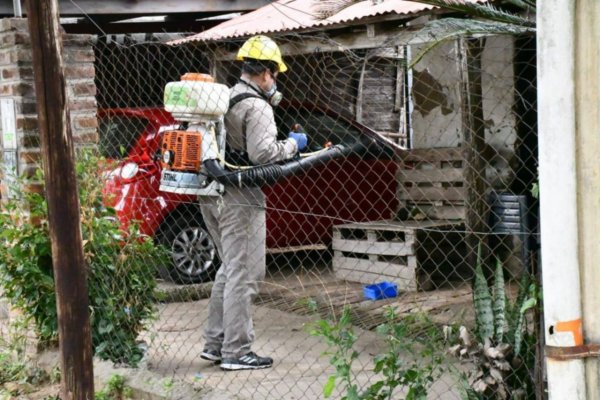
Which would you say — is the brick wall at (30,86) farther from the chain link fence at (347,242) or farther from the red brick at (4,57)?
the chain link fence at (347,242)

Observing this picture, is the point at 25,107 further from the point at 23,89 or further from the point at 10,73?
the point at 10,73

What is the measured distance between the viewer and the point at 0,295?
634cm

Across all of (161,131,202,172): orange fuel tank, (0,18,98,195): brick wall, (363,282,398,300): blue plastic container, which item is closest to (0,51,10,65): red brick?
(0,18,98,195): brick wall

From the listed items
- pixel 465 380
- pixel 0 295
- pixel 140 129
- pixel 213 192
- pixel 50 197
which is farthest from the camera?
pixel 140 129

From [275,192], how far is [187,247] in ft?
3.46

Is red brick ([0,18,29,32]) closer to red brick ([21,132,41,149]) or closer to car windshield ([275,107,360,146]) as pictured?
red brick ([21,132,41,149])

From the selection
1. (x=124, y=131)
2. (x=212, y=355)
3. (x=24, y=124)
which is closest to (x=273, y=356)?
(x=212, y=355)

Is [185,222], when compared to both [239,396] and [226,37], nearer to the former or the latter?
[226,37]

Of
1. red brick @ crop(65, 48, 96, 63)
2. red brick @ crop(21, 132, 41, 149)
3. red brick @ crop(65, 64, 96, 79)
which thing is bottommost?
red brick @ crop(21, 132, 41, 149)

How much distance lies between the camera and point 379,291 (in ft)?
27.5

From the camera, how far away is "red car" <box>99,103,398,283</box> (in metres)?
8.75

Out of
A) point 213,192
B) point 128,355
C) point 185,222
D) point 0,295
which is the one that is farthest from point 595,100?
point 185,222

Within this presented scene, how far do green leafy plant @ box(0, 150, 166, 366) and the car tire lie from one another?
8.82ft

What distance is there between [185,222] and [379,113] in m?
5.53
